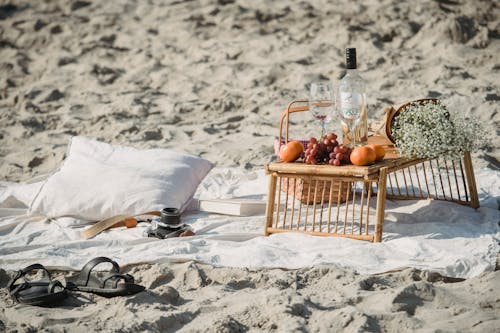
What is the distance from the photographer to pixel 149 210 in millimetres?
3779

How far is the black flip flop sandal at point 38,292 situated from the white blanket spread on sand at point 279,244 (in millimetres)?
328

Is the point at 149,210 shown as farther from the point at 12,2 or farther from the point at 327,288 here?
the point at 12,2

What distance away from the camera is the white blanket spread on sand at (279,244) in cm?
301

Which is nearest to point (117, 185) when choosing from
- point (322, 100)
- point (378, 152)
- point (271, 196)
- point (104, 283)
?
point (271, 196)

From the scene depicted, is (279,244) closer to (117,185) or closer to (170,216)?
(170,216)

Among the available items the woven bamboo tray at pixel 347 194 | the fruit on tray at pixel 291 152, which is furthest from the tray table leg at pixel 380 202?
the fruit on tray at pixel 291 152

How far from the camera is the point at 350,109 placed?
342cm

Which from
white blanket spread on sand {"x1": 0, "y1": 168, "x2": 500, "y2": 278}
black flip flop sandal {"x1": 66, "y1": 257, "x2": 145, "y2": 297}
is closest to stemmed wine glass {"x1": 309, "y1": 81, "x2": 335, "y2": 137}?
white blanket spread on sand {"x1": 0, "y1": 168, "x2": 500, "y2": 278}

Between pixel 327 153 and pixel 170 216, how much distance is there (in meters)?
0.92

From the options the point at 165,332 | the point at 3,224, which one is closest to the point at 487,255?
the point at 165,332

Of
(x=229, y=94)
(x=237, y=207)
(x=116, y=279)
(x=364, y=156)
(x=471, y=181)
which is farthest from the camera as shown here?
(x=229, y=94)

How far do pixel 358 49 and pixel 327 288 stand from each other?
15.8 feet

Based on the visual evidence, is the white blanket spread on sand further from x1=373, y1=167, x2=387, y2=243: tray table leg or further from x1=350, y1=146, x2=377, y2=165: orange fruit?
x1=350, y1=146, x2=377, y2=165: orange fruit

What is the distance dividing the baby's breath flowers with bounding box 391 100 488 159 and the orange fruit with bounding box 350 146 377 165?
35cm
